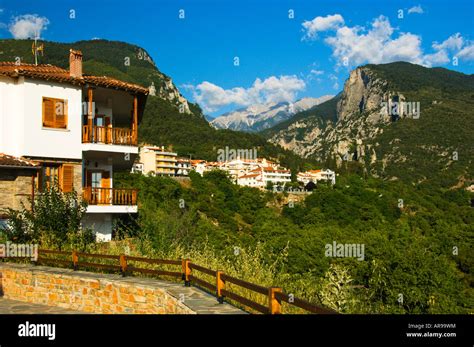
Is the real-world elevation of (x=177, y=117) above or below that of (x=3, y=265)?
above

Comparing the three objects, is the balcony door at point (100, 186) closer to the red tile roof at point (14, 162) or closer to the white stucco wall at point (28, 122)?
the white stucco wall at point (28, 122)

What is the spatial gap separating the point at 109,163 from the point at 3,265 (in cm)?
875

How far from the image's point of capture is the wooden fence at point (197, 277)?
715 cm

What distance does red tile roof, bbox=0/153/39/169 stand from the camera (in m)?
17.1

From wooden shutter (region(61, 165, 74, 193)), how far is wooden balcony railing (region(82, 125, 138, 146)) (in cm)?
130

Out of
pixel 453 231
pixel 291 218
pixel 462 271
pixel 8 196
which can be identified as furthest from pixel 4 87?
pixel 291 218

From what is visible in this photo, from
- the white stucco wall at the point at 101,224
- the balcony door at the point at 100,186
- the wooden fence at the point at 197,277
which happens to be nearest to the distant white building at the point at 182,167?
the balcony door at the point at 100,186

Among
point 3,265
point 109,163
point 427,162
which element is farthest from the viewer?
point 427,162

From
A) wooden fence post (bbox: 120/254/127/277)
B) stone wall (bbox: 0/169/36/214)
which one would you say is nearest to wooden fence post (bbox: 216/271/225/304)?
wooden fence post (bbox: 120/254/127/277)

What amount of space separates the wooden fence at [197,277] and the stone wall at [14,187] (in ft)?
13.5

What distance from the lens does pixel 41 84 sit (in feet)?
61.5

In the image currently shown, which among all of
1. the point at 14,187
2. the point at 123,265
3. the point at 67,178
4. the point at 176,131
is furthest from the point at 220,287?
the point at 176,131

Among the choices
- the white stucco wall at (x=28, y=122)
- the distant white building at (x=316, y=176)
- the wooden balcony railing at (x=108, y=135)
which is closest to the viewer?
the white stucco wall at (x=28, y=122)
